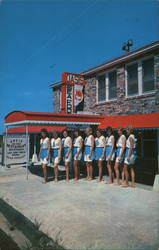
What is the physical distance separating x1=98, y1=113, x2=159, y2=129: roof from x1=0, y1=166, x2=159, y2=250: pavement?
80.1 inches

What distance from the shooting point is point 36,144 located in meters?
14.5

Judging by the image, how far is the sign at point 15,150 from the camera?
9.27 meters

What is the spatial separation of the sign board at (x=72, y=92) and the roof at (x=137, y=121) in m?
3.17

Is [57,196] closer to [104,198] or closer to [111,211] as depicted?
[104,198]

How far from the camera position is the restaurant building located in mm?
7758

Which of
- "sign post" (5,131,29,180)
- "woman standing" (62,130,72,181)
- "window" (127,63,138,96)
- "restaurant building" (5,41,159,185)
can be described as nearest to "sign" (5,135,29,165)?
"sign post" (5,131,29,180)

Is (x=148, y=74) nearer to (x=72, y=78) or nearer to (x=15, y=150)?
(x=72, y=78)

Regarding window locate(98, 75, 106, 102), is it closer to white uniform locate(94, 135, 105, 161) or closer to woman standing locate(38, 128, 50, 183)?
white uniform locate(94, 135, 105, 161)

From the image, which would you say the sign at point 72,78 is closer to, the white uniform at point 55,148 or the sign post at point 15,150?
the sign post at point 15,150

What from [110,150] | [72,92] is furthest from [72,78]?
[110,150]

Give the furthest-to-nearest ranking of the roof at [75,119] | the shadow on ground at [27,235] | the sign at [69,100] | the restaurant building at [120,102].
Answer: the sign at [69,100], the restaurant building at [120,102], the roof at [75,119], the shadow on ground at [27,235]

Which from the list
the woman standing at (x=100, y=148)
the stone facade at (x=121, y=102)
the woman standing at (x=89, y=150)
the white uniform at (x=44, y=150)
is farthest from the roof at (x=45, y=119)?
the stone facade at (x=121, y=102)

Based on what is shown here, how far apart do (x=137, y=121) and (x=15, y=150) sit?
5.41 metres

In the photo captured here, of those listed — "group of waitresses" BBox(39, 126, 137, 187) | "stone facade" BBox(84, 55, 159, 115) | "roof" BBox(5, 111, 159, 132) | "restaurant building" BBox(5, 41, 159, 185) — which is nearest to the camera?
"group of waitresses" BBox(39, 126, 137, 187)
